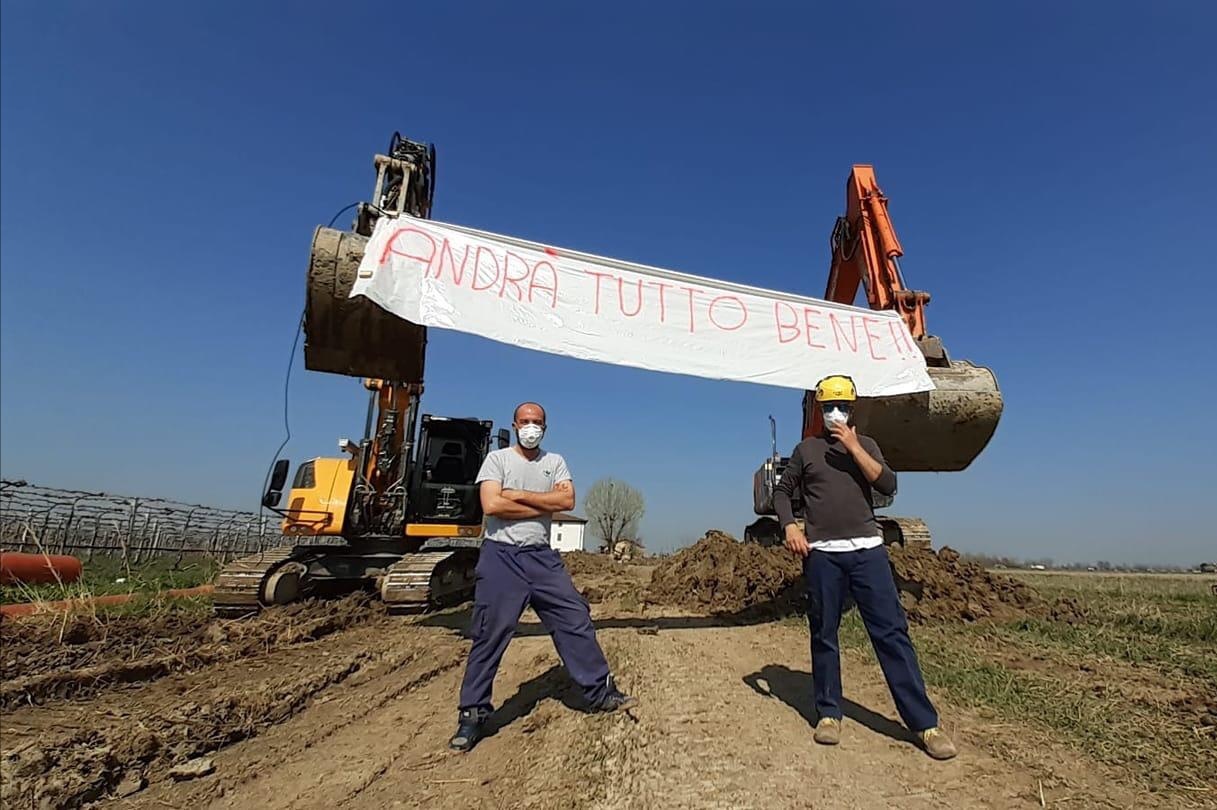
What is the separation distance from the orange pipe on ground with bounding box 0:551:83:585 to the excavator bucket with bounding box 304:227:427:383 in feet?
22.0

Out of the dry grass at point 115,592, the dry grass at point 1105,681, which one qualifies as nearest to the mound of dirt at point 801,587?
the dry grass at point 1105,681

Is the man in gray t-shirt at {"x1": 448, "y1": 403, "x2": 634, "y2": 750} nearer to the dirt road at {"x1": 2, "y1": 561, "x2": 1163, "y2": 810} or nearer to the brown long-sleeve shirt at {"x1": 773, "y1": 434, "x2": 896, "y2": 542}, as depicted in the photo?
the dirt road at {"x1": 2, "y1": 561, "x2": 1163, "y2": 810}

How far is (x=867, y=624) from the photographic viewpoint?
3.44m

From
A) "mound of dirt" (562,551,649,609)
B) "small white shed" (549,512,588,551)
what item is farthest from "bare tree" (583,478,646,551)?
"mound of dirt" (562,551,649,609)

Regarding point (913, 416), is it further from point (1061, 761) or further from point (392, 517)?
point (392, 517)

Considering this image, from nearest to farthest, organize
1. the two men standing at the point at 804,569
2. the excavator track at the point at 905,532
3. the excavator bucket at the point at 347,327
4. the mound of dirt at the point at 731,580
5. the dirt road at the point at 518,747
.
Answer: the dirt road at the point at 518,747 < the two men standing at the point at 804,569 < the excavator bucket at the point at 347,327 < the mound of dirt at the point at 731,580 < the excavator track at the point at 905,532

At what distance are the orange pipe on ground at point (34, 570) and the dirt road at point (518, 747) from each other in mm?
5738

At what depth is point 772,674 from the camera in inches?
191

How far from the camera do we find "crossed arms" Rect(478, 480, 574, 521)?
3705mm

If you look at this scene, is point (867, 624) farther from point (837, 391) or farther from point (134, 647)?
point (134, 647)

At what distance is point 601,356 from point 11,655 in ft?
18.6

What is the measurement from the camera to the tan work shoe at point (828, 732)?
3271 millimetres

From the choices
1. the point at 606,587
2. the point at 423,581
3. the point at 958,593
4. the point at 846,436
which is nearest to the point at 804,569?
the point at 846,436

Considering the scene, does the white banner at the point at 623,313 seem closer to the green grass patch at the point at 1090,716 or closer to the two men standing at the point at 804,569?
the two men standing at the point at 804,569
